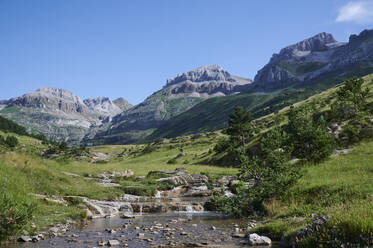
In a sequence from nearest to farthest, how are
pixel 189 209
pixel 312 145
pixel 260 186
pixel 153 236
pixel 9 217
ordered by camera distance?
pixel 9 217, pixel 153 236, pixel 260 186, pixel 189 209, pixel 312 145

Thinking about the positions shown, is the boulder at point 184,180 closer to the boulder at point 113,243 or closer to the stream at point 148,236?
the stream at point 148,236

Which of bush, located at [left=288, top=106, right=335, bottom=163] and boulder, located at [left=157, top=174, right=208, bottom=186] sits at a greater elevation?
bush, located at [left=288, top=106, right=335, bottom=163]

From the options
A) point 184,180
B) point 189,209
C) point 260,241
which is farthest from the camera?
point 184,180

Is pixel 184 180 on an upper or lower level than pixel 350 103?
lower

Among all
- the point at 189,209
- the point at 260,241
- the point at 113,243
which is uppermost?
the point at 260,241

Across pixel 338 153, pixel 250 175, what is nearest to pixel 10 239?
pixel 250 175

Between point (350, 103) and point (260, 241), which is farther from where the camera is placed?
point (350, 103)

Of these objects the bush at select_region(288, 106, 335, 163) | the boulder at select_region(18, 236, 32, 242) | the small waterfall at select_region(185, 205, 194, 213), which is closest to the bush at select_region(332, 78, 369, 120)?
the bush at select_region(288, 106, 335, 163)

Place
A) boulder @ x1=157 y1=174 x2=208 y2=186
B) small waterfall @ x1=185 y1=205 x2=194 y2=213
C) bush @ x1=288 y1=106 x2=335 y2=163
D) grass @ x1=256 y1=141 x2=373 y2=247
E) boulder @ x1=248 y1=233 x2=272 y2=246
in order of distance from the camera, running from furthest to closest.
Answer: boulder @ x1=157 y1=174 x2=208 y2=186, bush @ x1=288 y1=106 x2=335 y2=163, small waterfall @ x1=185 y1=205 x2=194 y2=213, boulder @ x1=248 y1=233 x2=272 y2=246, grass @ x1=256 y1=141 x2=373 y2=247

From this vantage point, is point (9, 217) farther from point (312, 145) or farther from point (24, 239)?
point (312, 145)

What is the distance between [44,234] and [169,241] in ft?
24.8

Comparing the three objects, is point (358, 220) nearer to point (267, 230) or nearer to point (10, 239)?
point (267, 230)

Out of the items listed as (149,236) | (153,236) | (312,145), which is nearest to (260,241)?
(153,236)

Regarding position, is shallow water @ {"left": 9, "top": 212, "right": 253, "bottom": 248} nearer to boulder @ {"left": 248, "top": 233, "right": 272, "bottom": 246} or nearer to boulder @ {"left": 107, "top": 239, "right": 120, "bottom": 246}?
boulder @ {"left": 107, "top": 239, "right": 120, "bottom": 246}
